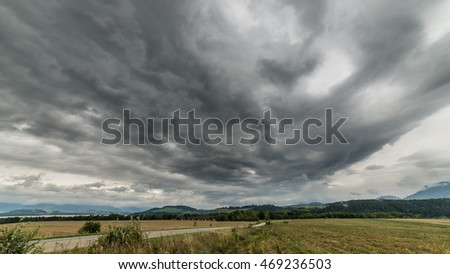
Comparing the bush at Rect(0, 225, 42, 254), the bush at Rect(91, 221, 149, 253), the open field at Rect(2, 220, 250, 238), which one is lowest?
the open field at Rect(2, 220, 250, 238)

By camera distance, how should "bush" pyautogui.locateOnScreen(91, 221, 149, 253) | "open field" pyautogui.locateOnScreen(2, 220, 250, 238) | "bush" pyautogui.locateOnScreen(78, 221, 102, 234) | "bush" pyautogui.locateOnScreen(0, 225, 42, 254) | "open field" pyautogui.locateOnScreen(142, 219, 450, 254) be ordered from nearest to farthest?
"bush" pyautogui.locateOnScreen(0, 225, 42, 254)
"bush" pyautogui.locateOnScreen(91, 221, 149, 253)
"open field" pyautogui.locateOnScreen(142, 219, 450, 254)
"open field" pyautogui.locateOnScreen(2, 220, 250, 238)
"bush" pyautogui.locateOnScreen(78, 221, 102, 234)

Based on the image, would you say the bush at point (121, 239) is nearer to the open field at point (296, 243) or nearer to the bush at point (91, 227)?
the open field at point (296, 243)

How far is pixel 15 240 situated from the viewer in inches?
344

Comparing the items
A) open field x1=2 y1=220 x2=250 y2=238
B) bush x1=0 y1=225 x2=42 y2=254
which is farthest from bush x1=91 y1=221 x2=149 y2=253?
bush x1=0 y1=225 x2=42 y2=254

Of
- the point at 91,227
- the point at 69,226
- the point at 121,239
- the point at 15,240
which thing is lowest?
the point at 69,226

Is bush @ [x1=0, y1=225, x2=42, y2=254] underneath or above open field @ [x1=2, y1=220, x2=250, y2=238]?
above

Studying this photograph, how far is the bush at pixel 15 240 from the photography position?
28.0 ft

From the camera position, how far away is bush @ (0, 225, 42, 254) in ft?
28.0

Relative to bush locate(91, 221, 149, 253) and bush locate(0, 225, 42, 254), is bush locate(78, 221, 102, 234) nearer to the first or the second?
bush locate(91, 221, 149, 253)

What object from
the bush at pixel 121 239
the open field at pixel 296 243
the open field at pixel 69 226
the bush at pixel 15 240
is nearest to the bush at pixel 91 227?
the open field at pixel 69 226

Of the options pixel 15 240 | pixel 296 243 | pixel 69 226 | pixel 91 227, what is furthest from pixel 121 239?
pixel 69 226

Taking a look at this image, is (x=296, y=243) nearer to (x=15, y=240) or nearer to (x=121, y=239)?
(x=121, y=239)
